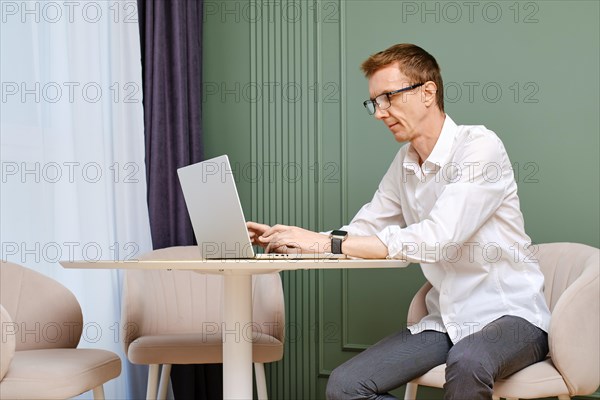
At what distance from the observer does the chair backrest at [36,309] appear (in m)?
2.40

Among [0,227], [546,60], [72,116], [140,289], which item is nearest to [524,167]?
[546,60]

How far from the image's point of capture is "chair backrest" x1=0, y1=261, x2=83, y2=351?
2.40 metres

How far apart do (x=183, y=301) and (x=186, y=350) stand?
378 mm

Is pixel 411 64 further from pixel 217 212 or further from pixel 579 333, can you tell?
pixel 579 333

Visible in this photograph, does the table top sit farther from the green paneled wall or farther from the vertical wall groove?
the vertical wall groove

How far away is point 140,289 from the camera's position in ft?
8.95

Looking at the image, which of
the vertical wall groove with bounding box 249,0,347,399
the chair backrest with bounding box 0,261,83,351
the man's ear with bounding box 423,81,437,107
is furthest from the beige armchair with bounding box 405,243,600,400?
the vertical wall groove with bounding box 249,0,347,399

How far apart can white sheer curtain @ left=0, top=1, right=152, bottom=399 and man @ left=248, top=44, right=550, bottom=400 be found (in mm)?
909

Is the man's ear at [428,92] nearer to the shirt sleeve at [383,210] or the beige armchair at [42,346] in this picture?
the shirt sleeve at [383,210]

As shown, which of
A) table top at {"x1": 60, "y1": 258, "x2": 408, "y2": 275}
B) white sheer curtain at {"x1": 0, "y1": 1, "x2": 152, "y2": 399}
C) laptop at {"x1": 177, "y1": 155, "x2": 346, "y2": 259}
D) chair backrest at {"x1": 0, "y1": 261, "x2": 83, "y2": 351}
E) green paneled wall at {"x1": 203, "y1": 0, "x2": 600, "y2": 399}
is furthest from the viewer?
green paneled wall at {"x1": 203, "y1": 0, "x2": 600, "y2": 399}

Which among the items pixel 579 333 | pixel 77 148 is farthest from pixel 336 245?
pixel 77 148

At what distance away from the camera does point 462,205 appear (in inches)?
76.8

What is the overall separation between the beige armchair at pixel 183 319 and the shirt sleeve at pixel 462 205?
30.5 inches

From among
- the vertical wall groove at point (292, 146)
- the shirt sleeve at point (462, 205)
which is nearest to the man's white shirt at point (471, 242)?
the shirt sleeve at point (462, 205)
